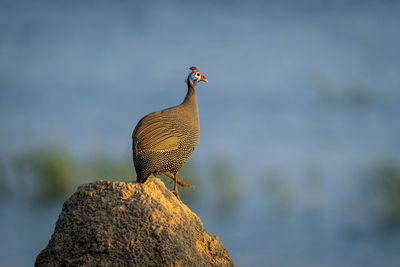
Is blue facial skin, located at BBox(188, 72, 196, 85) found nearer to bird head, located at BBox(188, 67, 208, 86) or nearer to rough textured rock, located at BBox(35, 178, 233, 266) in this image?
bird head, located at BBox(188, 67, 208, 86)

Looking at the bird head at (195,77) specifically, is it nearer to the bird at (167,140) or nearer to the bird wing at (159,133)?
the bird at (167,140)

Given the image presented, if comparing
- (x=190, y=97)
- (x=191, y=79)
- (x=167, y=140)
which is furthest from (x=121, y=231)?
(x=191, y=79)

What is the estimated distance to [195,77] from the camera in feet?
26.7

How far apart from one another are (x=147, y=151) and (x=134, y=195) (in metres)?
0.75

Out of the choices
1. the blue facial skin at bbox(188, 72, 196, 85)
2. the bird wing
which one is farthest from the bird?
the blue facial skin at bbox(188, 72, 196, 85)

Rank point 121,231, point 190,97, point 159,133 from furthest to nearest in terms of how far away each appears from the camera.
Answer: point 190,97 < point 159,133 < point 121,231

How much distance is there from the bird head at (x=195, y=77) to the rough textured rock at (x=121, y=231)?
7.01 ft

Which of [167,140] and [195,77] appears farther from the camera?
[195,77]

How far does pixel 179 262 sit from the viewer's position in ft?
20.7

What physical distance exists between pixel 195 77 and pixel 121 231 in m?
3.16

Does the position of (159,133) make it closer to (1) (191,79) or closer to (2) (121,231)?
(1) (191,79)

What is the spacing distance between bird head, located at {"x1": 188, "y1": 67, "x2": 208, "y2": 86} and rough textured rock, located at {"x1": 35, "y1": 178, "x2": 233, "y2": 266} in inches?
84.2

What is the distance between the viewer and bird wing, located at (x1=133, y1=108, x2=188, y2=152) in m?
7.16

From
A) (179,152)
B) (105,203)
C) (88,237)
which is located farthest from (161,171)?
(88,237)
